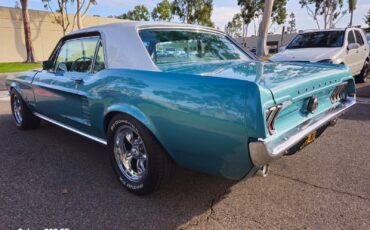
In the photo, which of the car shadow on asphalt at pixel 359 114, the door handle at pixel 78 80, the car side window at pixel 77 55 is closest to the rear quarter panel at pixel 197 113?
the door handle at pixel 78 80

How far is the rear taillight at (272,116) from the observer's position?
7.19 ft

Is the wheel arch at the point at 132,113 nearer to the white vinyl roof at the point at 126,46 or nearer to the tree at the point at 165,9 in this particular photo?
the white vinyl roof at the point at 126,46

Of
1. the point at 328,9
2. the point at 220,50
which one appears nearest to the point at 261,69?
the point at 220,50

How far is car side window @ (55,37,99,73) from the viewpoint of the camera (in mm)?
3508

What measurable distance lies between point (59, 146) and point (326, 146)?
3627 millimetres

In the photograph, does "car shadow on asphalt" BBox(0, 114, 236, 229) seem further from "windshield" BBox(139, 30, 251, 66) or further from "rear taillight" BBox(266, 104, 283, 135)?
"windshield" BBox(139, 30, 251, 66)

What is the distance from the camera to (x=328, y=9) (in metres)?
42.9

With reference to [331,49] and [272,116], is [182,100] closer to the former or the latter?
[272,116]


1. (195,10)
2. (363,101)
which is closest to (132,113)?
(363,101)

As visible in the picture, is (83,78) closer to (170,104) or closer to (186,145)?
(170,104)

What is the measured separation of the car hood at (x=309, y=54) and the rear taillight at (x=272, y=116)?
19.2ft

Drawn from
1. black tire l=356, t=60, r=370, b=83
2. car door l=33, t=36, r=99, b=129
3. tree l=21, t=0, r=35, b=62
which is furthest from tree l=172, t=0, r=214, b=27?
car door l=33, t=36, r=99, b=129

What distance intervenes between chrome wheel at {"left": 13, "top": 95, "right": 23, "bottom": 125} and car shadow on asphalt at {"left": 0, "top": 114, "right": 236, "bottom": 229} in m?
1.26

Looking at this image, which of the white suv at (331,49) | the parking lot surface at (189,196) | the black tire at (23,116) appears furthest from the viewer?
the white suv at (331,49)
